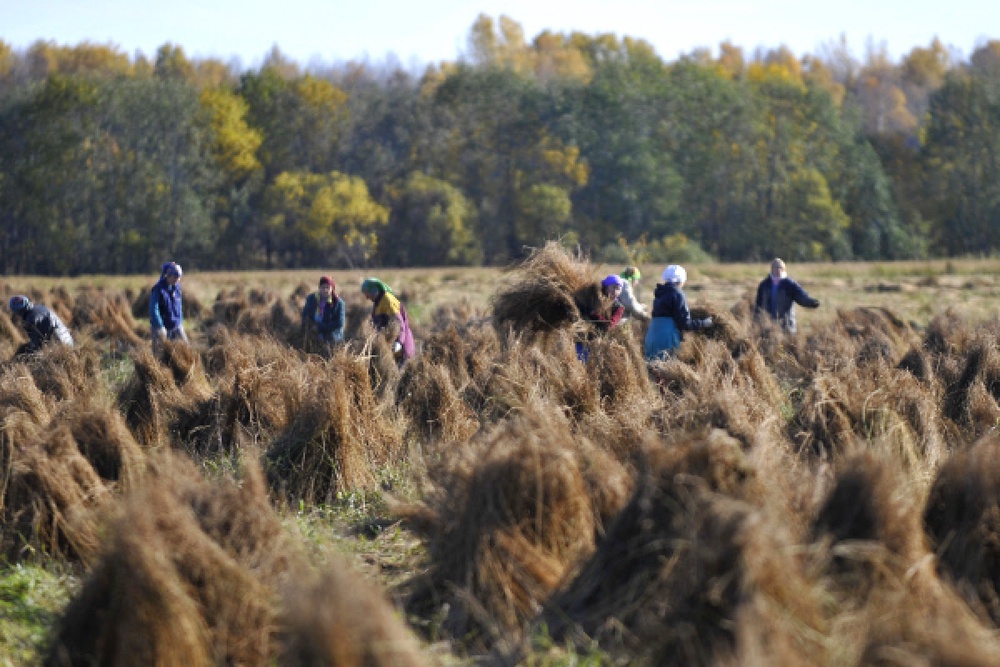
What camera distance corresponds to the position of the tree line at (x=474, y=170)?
55.5m

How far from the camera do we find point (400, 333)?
12.2 meters

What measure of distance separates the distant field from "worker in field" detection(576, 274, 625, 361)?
25.4 feet

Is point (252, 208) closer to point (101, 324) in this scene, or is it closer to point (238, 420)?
point (101, 324)

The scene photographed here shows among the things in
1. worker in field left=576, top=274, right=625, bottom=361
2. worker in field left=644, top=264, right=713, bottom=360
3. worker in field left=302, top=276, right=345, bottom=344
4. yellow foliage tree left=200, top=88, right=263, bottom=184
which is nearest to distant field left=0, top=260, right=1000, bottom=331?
worker in field left=302, top=276, right=345, bottom=344

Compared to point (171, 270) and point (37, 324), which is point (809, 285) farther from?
point (37, 324)

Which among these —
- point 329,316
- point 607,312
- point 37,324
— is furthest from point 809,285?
point 37,324

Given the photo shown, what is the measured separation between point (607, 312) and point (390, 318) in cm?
278

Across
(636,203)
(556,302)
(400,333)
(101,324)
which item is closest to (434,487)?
(556,302)

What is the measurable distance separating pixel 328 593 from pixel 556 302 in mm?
→ 6833

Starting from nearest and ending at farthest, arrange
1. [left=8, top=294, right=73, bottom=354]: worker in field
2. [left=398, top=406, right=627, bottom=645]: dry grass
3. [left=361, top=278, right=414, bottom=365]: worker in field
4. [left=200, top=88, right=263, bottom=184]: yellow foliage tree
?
[left=398, top=406, right=627, bottom=645]: dry grass → [left=361, top=278, right=414, bottom=365]: worker in field → [left=8, top=294, right=73, bottom=354]: worker in field → [left=200, top=88, right=263, bottom=184]: yellow foliage tree

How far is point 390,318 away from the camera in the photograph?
1238 centimetres

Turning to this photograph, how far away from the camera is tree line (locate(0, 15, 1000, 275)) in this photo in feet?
182

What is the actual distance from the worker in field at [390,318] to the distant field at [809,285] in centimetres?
681

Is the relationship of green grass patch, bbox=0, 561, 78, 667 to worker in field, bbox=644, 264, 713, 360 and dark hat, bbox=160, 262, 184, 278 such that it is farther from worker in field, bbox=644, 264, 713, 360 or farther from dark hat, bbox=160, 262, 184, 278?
dark hat, bbox=160, 262, 184, 278
